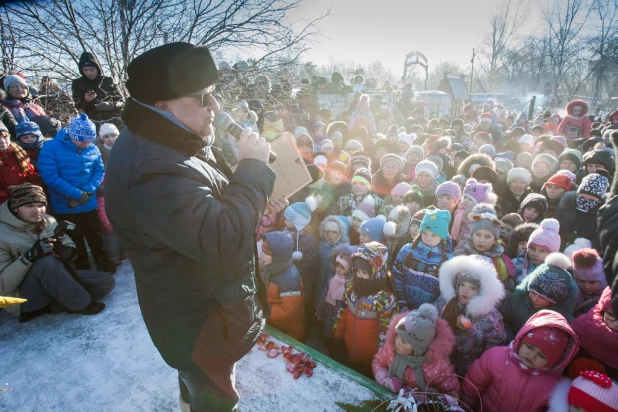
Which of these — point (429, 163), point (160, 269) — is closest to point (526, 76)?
point (429, 163)

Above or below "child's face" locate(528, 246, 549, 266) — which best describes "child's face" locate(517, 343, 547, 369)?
below

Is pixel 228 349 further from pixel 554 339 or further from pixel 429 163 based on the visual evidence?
pixel 429 163

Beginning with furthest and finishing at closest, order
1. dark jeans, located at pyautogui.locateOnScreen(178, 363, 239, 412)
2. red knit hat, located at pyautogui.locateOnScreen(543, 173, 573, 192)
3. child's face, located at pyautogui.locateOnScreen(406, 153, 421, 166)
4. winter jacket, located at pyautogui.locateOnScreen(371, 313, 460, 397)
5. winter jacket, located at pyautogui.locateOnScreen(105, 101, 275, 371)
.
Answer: child's face, located at pyautogui.locateOnScreen(406, 153, 421, 166)
red knit hat, located at pyautogui.locateOnScreen(543, 173, 573, 192)
winter jacket, located at pyautogui.locateOnScreen(371, 313, 460, 397)
dark jeans, located at pyautogui.locateOnScreen(178, 363, 239, 412)
winter jacket, located at pyautogui.locateOnScreen(105, 101, 275, 371)

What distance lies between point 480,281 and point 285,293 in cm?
172

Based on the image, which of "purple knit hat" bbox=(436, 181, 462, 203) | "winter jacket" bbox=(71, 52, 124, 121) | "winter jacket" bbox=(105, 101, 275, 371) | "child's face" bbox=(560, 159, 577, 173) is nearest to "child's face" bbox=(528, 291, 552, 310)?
"purple knit hat" bbox=(436, 181, 462, 203)

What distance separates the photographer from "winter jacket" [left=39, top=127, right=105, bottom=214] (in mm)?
3482

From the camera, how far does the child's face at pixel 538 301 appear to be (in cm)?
242

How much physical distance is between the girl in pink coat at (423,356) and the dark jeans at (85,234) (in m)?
3.53

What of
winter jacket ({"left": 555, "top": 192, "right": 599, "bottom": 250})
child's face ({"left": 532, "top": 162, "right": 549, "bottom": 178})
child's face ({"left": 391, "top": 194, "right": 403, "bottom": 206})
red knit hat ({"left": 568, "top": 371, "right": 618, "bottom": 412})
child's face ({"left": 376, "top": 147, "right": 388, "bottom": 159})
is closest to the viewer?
red knit hat ({"left": 568, "top": 371, "right": 618, "bottom": 412})

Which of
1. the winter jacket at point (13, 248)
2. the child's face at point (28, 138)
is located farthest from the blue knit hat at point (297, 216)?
the child's face at point (28, 138)

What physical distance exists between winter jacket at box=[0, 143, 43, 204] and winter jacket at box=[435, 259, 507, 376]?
15.1 ft

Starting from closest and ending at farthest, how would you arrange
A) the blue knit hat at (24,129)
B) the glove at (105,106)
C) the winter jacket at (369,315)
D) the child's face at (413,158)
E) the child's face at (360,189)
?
the winter jacket at (369,315), the blue knit hat at (24,129), the glove at (105,106), the child's face at (360,189), the child's face at (413,158)

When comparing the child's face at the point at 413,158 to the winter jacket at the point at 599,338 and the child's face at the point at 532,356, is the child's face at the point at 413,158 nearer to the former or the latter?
the winter jacket at the point at 599,338

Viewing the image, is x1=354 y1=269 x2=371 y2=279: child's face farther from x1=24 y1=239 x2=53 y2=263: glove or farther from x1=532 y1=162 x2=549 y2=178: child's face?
x1=532 y1=162 x2=549 y2=178: child's face
